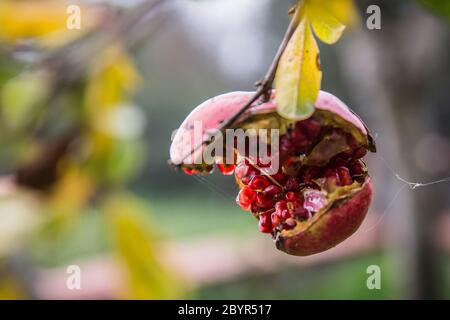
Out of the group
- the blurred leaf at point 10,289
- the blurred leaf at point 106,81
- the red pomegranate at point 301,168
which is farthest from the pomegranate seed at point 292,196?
the blurred leaf at point 10,289

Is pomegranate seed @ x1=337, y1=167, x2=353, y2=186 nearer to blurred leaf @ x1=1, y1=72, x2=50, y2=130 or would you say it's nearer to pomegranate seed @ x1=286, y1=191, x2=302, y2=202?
pomegranate seed @ x1=286, y1=191, x2=302, y2=202

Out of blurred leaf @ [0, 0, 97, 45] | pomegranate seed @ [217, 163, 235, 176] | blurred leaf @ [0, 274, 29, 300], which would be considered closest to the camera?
pomegranate seed @ [217, 163, 235, 176]

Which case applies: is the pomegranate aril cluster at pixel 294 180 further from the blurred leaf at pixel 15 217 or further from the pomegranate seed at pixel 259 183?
the blurred leaf at pixel 15 217

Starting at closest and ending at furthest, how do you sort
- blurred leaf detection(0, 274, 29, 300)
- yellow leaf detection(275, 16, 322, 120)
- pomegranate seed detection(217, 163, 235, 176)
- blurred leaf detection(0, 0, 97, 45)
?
1. yellow leaf detection(275, 16, 322, 120)
2. pomegranate seed detection(217, 163, 235, 176)
3. blurred leaf detection(0, 0, 97, 45)
4. blurred leaf detection(0, 274, 29, 300)

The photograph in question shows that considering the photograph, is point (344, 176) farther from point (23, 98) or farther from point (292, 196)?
point (23, 98)

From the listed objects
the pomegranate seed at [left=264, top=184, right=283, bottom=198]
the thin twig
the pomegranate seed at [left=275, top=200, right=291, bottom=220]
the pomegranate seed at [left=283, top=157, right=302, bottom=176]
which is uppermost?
the thin twig

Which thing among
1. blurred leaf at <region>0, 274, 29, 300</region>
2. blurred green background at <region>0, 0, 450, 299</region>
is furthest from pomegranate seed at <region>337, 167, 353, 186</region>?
blurred leaf at <region>0, 274, 29, 300</region>

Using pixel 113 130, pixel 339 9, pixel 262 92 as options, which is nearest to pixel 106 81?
pixel 113 130
